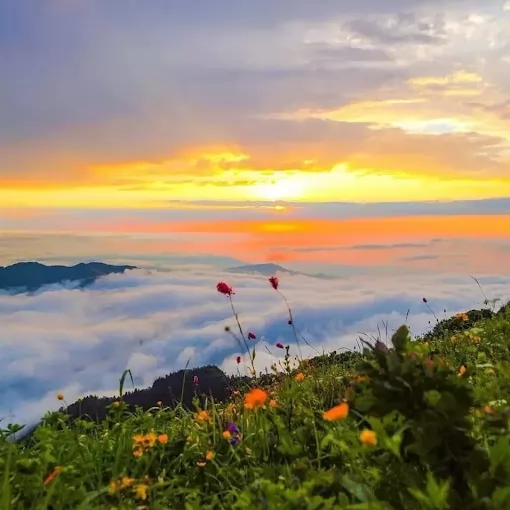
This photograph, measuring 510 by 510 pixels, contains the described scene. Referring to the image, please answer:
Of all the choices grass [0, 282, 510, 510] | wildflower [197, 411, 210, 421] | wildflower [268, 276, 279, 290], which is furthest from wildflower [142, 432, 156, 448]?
wildflower [268, 276, 279, 290]

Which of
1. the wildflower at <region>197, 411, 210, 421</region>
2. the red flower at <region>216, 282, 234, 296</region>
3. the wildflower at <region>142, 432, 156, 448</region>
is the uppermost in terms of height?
the red flower at <region>216, 282, 234, 296</region>

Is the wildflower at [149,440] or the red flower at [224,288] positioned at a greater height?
the red flower at [224,288]

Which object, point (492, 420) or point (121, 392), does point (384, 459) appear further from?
point (121, 392)

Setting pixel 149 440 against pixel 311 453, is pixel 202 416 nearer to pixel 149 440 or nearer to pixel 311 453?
pixel 149 440

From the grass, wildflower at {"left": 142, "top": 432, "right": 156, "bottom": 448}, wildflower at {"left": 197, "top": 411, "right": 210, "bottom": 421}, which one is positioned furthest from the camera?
wildflower at {"left": 197, "top": 411, "right": 210, "bottom": 421}

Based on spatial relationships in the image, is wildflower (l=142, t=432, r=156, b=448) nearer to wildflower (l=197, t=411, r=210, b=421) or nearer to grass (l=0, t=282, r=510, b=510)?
grass (l=0, t=282, r=510, b=510)

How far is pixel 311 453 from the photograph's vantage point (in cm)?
391

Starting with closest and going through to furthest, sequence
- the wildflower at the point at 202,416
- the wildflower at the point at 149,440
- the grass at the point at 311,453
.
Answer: the grass at the point at 311,453, the wildflower at the point at 149,440, the wildflower at the point at 202,416

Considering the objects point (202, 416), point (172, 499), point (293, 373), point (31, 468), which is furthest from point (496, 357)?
point (31, 468)

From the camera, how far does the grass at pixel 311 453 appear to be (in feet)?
8.66

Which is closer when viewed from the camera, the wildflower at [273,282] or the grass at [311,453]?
the grass at [311,453]

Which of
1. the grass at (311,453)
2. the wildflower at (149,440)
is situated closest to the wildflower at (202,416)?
the grass at (311,453)

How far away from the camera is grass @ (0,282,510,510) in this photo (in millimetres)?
2639

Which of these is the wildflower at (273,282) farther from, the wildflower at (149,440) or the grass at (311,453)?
the wildflower at (149,440)
